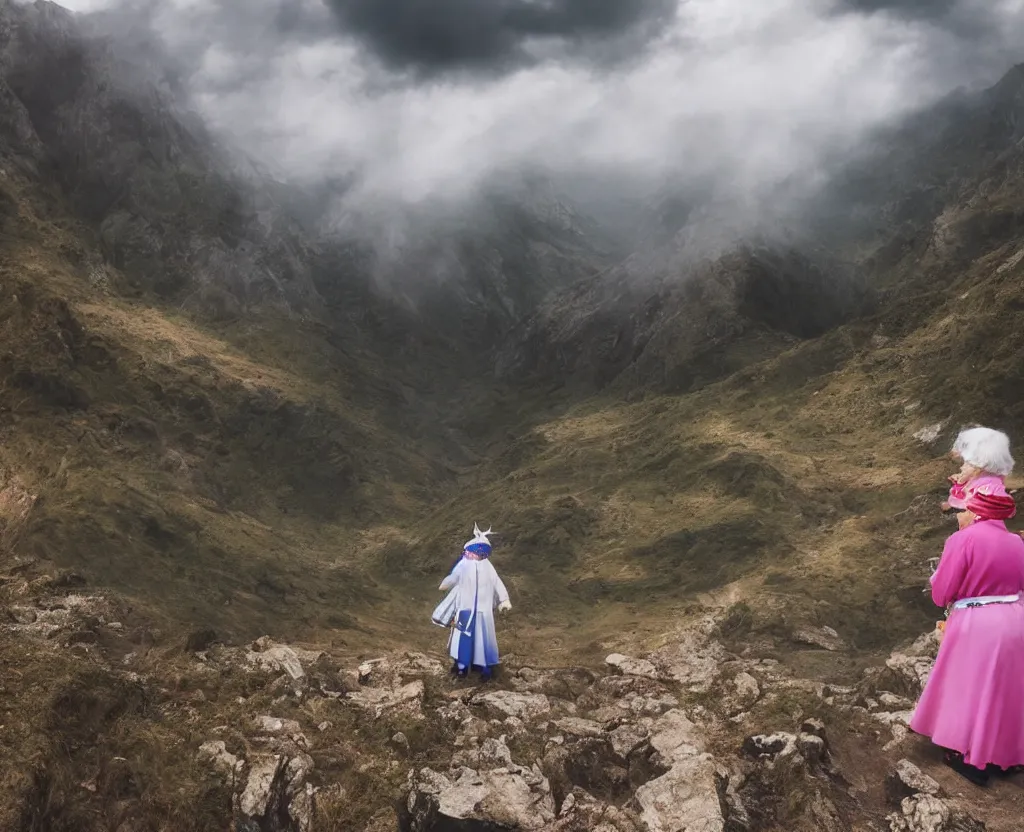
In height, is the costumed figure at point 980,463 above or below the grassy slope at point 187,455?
below

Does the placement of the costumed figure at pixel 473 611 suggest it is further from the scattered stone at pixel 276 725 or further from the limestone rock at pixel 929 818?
the limestone rock at pixel 929 818

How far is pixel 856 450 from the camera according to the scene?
122ft

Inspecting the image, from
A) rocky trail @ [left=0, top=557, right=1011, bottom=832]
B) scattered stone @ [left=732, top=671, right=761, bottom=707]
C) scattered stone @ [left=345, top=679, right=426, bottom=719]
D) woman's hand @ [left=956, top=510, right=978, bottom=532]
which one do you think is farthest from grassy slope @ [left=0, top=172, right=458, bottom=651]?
woman's hand @ [left=956, top=510, right=978, bottom=532]

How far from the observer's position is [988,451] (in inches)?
282

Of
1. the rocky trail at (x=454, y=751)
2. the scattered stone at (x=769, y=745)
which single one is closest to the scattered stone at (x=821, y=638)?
the rocky trail at (x=454, y=751)

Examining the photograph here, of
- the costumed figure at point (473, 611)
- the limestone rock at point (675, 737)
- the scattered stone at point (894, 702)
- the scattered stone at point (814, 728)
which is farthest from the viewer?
the costumed figure at point (473, 611)

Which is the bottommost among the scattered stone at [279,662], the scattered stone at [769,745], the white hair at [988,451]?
the scattered stone at [769,745]

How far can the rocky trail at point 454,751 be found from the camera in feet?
25.4

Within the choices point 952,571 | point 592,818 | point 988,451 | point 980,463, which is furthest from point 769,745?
point 988,451

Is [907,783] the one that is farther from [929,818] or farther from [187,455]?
[187,455]

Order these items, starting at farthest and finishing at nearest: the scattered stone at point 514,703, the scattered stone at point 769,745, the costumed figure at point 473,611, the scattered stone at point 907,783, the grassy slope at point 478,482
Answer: the grassy slope at point 478,482, the costumed figure at point 473,611, the scattered stone at point 514,703, the scattered stone at point 769,745, the scattered stone at point 907,783

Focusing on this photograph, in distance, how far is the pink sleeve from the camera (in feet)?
23.3

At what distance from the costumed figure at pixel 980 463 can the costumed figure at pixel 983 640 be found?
0.09 m

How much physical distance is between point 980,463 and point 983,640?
1.66m
